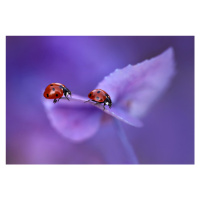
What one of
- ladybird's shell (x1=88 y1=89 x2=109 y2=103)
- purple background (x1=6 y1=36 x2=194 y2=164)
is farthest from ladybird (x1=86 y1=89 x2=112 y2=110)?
purple background (x1=6 y1=36 x2=194 y2=164)

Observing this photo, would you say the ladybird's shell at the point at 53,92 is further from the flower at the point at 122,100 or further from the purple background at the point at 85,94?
the purple background at the point at 85,94

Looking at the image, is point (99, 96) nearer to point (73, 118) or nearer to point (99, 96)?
point (99, 96)
